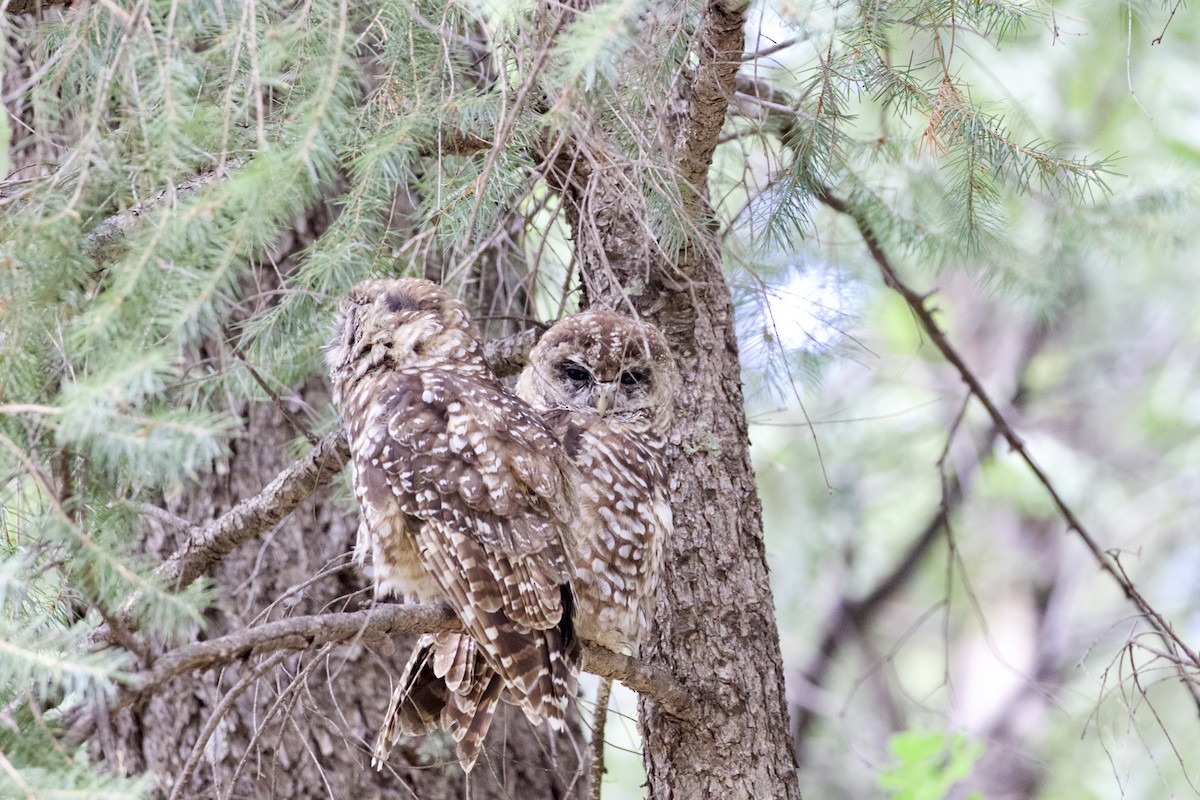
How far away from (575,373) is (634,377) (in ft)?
0.49

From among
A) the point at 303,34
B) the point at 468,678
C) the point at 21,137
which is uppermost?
the point at 21,137

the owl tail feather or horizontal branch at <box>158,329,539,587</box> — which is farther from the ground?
horizontal branch at <box>158,329,539,587</box>

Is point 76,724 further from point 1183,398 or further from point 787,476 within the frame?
point 1183,398

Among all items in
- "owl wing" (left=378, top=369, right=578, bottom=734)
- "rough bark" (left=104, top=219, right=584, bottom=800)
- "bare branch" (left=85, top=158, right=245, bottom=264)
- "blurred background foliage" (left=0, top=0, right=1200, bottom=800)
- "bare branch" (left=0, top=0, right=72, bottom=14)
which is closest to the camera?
"blurred background foliage" (left=0, top=0, right=1200, bottom=800)

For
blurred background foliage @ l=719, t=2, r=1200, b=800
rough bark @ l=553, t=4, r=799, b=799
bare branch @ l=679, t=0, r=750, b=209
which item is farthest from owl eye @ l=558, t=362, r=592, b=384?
blurred background foliage @ l=719, t=2, r=1200, b=800

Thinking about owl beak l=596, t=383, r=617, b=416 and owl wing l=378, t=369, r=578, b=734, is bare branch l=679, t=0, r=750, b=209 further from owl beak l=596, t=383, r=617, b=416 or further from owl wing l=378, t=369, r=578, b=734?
owl wing l=378, t=369, r=578, b=734

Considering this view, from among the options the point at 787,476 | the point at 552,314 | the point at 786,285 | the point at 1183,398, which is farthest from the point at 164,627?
the point at 1183,398

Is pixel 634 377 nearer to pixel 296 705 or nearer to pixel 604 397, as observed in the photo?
pixel 604 397

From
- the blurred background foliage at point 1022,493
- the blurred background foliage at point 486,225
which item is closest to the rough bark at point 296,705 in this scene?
the blurred background foliage at point 486,225

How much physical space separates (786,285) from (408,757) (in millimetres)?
1832

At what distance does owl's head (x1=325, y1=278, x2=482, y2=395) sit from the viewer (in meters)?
2.68

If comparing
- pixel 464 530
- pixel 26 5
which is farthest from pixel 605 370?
pixel 26 5

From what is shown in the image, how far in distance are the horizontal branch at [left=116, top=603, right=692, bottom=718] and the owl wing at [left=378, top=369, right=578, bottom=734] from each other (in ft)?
0.26

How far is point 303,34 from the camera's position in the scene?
1822mm
